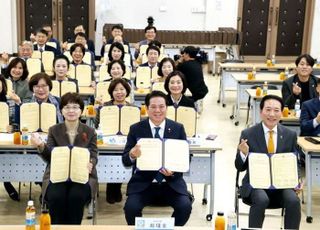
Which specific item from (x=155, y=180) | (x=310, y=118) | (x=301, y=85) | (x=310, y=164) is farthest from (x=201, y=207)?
(x=301, y=85)

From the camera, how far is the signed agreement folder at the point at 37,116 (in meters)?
5.23

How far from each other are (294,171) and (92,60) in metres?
5.95

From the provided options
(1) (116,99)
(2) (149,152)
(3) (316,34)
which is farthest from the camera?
(3) (316,34)

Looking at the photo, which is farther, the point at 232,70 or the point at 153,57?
the point at 232,70

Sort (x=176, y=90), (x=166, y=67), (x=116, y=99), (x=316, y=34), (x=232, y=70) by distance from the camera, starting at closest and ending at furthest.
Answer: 1. (x=116, y=99)
2. (x=176, y=90)
3. (x=166, y=67)
4. (x=232, y=70)
5. (x=316, y=34)

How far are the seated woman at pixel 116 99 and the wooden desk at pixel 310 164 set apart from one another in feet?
6.06

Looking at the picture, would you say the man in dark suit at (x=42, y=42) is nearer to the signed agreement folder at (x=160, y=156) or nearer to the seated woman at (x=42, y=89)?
the seated woman at (x=42, y=89)

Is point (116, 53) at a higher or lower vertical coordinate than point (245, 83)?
higher

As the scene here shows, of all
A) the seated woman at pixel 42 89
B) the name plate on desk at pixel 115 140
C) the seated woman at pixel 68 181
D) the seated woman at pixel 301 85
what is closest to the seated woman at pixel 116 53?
the seated woman at pixel 301 85

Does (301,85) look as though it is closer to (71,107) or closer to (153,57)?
(153,57)

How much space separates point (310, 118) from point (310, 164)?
826 mm

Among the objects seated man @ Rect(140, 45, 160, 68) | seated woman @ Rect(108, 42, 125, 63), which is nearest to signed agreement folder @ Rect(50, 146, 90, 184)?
seated man @ Rect(140, 45, 160, 68)

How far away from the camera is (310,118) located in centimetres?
578

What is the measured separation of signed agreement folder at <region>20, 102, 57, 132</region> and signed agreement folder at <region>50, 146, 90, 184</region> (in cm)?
106
